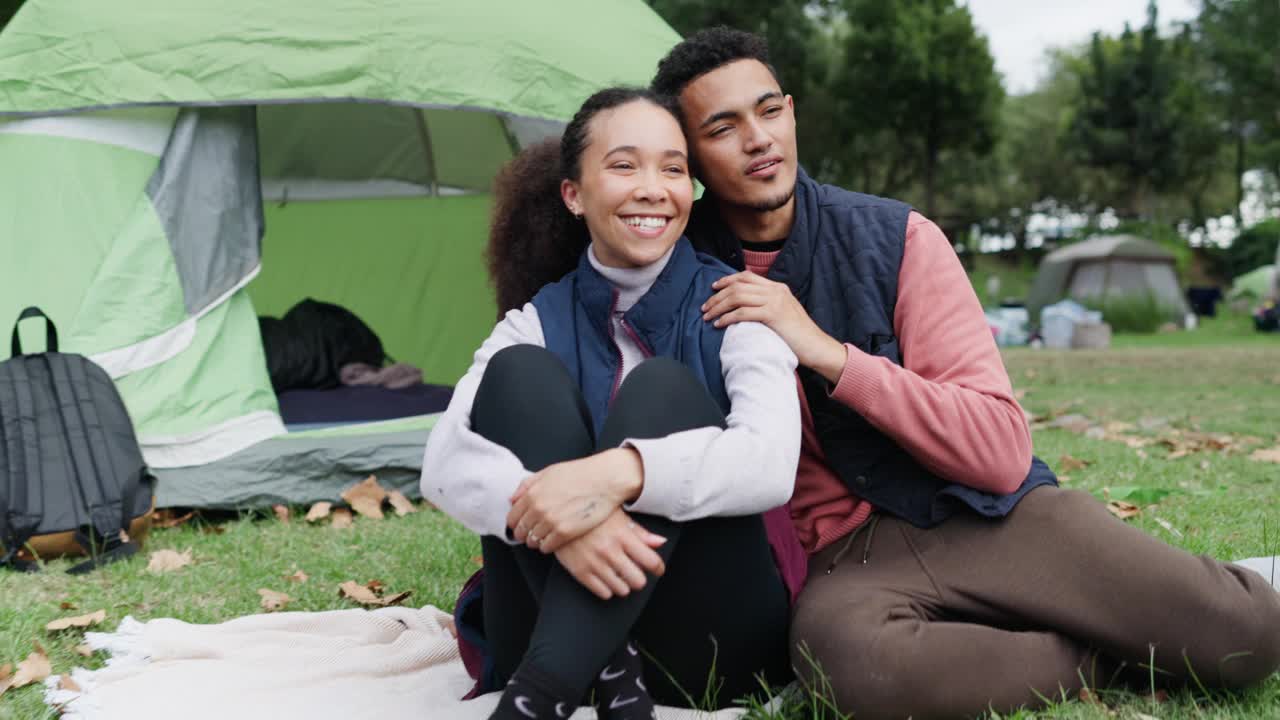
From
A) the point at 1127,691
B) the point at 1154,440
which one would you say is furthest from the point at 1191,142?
the point at 1127,691

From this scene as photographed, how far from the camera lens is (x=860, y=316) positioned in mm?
1939

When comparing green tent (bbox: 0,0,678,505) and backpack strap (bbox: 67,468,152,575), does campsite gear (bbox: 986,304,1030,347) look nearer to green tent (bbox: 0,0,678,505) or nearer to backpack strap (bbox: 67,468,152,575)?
green tent (bbox: 0,0,678,505)

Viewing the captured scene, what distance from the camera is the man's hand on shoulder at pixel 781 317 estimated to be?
1.79 metres

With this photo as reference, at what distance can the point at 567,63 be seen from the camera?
4.15m

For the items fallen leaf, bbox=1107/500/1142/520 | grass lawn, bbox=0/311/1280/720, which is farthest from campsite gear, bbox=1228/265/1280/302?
fallen leaf, bbox=1107/500/1142/520

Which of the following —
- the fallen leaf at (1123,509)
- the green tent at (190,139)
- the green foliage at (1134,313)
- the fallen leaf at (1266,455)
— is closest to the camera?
the fallen leaf at (1123,509)

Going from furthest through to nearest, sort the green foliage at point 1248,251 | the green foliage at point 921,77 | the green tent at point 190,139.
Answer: the green foliage at point 1248,251, the green foliage at point 921,77, the green tent at point 190,139

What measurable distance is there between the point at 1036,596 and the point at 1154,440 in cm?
381

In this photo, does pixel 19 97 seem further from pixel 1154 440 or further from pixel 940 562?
pixel 1154 440

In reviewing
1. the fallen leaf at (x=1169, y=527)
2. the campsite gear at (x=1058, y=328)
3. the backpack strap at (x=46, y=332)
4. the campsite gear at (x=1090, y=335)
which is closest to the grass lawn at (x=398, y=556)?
the fallen leaf at (x=1169, y=527)

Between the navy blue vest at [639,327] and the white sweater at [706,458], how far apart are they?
0.17 feet

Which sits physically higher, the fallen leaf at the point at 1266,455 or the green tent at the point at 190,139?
the green tent at the point at 190,139

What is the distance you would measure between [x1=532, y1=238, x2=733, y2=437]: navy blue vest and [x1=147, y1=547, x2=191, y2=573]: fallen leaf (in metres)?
1.74

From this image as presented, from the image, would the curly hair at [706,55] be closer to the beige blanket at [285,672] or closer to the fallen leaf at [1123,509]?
the beige blanket at [285,672]
